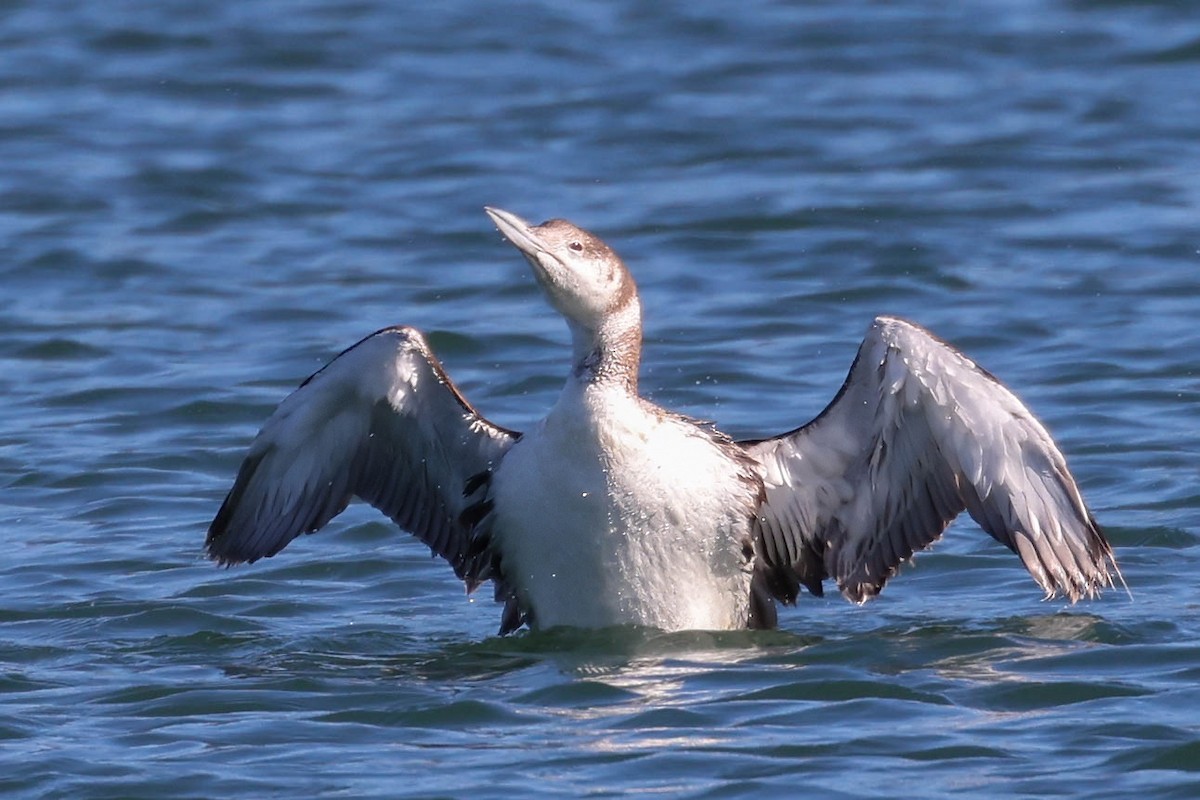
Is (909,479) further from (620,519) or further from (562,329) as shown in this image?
(562,329)

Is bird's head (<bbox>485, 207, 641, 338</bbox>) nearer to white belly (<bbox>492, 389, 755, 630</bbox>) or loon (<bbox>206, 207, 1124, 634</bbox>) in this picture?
loon (<bbox>206, 207, 1124, 634</bbox>)

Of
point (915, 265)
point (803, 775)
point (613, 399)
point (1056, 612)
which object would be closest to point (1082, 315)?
point (915, 265)

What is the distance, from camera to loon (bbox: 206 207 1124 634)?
23.6 ft

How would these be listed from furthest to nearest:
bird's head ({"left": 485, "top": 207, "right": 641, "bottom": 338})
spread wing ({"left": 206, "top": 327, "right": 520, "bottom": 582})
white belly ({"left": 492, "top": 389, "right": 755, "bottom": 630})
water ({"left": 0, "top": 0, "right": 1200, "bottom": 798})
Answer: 1. spread wing ({"left": 206, "top": 327, "right": 520, "bottom": 582})
2. white belly ({"left": 492, "top": 389, "right": 755, "bottom": 630})
3. bird's head ({"left": 485, "top": 207, "right": 641, "bottom": 338})
4. water ({"left": 0, "top": 0, "right": 1200, "bottom": 798})

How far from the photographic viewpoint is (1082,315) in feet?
41.3

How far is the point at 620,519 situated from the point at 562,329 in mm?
5591

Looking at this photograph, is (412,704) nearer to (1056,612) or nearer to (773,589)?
(773,589)

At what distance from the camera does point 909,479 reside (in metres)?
7.62

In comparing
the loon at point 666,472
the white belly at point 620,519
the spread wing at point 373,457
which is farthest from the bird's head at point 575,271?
the spread wing at point 373,457

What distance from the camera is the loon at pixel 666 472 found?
720 cm

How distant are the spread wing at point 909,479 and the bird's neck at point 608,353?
0.57 meters

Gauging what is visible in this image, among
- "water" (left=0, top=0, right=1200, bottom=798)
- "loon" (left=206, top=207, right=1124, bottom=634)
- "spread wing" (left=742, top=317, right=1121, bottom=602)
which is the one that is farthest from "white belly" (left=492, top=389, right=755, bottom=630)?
"spread wing" (left=742, top=317, right=1121, bottom=602)

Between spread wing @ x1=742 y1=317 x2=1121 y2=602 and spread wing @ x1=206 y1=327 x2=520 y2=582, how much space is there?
102cm

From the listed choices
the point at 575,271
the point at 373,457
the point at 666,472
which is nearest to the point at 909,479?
the point at 666,472
